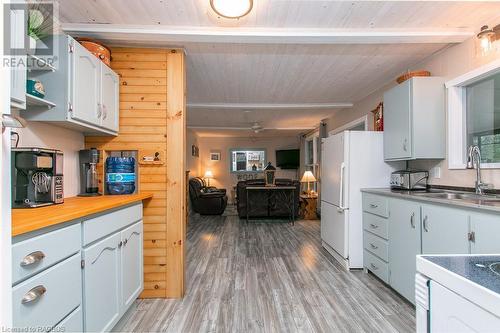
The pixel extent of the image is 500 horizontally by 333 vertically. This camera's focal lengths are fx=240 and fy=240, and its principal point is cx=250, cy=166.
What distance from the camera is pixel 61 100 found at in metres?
1.60

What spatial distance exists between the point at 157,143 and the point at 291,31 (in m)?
1.56

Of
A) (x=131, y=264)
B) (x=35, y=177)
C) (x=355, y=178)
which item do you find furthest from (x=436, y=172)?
(x=35, y=177)

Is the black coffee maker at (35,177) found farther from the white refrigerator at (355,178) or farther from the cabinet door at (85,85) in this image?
the white refrigerator at (355,178)

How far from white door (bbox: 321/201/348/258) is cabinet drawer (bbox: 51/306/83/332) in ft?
8.60

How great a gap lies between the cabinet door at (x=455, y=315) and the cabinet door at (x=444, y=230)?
1.15 metres

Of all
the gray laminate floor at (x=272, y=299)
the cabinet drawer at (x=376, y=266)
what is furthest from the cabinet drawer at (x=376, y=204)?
the gray laminate floor at (x=272, y=299)

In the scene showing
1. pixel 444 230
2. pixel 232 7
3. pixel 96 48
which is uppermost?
pixel 232 7

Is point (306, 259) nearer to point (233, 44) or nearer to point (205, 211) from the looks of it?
point (233, 44)

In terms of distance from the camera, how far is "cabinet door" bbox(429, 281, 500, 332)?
584 millimetres

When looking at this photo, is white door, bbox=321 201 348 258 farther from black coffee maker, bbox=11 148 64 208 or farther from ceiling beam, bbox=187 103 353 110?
black coffee maker, bbox=11 148 64 208

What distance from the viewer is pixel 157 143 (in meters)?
2.27

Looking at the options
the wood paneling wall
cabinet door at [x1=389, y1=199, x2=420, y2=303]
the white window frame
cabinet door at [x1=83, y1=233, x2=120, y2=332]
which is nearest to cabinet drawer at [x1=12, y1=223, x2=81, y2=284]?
cabinet door at [x1=83, y1=233, x2=120, y2=332]

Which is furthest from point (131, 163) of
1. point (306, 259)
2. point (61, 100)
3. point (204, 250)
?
point (306, 259)

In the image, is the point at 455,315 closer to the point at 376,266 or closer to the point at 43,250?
the point at 43,250
